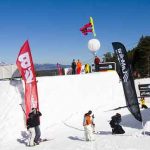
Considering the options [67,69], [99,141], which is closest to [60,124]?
[99,141]

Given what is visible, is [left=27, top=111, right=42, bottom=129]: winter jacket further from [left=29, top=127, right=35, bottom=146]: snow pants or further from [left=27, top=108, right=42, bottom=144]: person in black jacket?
[left=29, top=127, right=35, bottom=146]: snow pants

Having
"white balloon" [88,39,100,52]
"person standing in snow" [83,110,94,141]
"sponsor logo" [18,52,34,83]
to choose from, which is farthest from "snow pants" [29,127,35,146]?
"white balloon" [88,39,100,52]

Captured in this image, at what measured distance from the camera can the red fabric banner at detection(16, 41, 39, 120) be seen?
17.4 m

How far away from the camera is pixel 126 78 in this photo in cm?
1712

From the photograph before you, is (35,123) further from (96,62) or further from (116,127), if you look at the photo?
(96,62)

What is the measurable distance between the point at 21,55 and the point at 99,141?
5.76 meters

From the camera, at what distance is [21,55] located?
1734 cm

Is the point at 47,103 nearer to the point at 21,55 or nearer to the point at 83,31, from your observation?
the point at 21,55

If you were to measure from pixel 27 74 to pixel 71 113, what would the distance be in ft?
16.7

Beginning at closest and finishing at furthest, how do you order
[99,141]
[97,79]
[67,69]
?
[99,141] < [97,79] < [67,69]

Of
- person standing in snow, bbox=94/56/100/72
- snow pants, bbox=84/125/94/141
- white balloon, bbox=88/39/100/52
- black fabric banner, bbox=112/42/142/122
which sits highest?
white balloon, bbox=88/39/100/52

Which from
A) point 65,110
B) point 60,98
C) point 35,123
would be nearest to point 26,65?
point 35,123

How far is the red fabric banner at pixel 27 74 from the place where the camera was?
17.4 meters

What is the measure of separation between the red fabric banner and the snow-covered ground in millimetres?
959
